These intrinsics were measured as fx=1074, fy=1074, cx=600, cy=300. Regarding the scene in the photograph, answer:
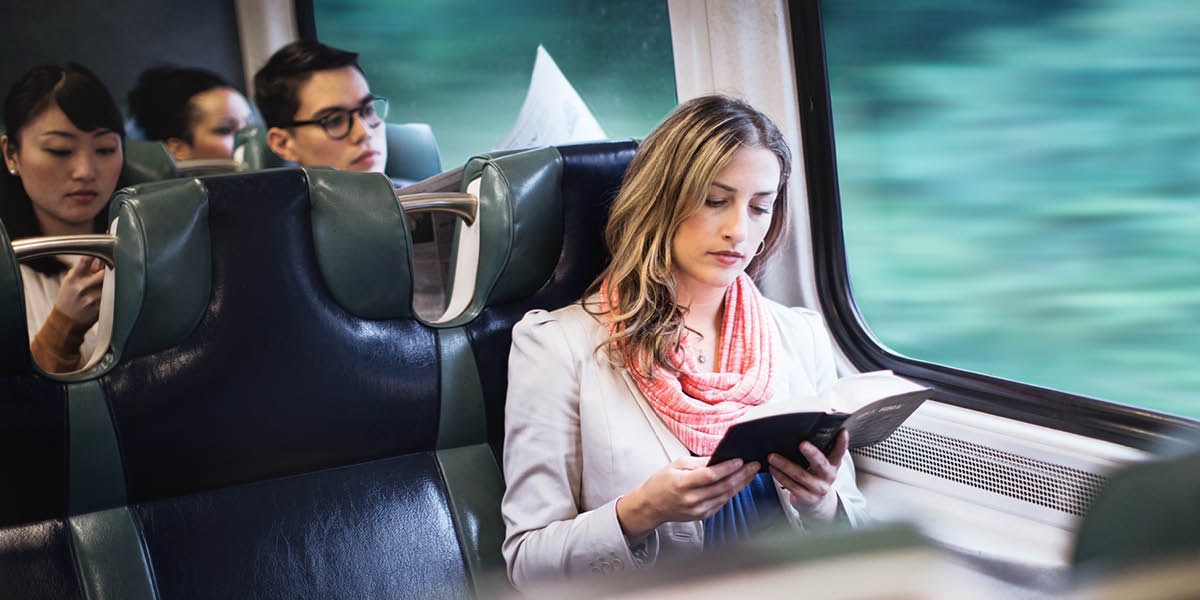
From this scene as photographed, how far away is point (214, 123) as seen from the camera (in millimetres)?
3168

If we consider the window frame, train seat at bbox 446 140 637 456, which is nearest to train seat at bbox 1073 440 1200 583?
train seat at bbox 446 140 637 456

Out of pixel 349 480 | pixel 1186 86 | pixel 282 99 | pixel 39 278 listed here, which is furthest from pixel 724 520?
pixel 282 99

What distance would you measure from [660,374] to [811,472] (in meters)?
0.31

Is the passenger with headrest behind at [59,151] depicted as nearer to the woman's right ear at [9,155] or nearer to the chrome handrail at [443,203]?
the woman's right ear at [9,155]

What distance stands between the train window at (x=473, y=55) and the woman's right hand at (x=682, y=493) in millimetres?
1816

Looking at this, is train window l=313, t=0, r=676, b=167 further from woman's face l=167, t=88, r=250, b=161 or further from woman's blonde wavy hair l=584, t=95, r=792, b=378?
woman's blonde wavy hair l=584, t=95, r=792, b=378

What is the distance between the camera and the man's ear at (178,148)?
10.2 feet

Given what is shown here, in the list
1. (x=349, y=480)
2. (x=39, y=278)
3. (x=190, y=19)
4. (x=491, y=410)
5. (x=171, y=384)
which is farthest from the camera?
(x=190, y=19)

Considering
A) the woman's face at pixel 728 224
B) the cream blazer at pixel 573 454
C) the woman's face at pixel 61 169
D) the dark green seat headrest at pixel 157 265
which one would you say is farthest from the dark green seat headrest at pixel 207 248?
the woman's face at pixel 61 169

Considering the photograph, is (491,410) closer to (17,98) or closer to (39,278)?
(39,278)

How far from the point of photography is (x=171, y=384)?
157 cm

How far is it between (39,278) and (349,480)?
Answer: 1.15 metres

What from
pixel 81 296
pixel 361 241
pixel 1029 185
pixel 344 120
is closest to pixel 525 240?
pixel 361 241

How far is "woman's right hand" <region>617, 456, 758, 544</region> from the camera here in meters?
1.50
